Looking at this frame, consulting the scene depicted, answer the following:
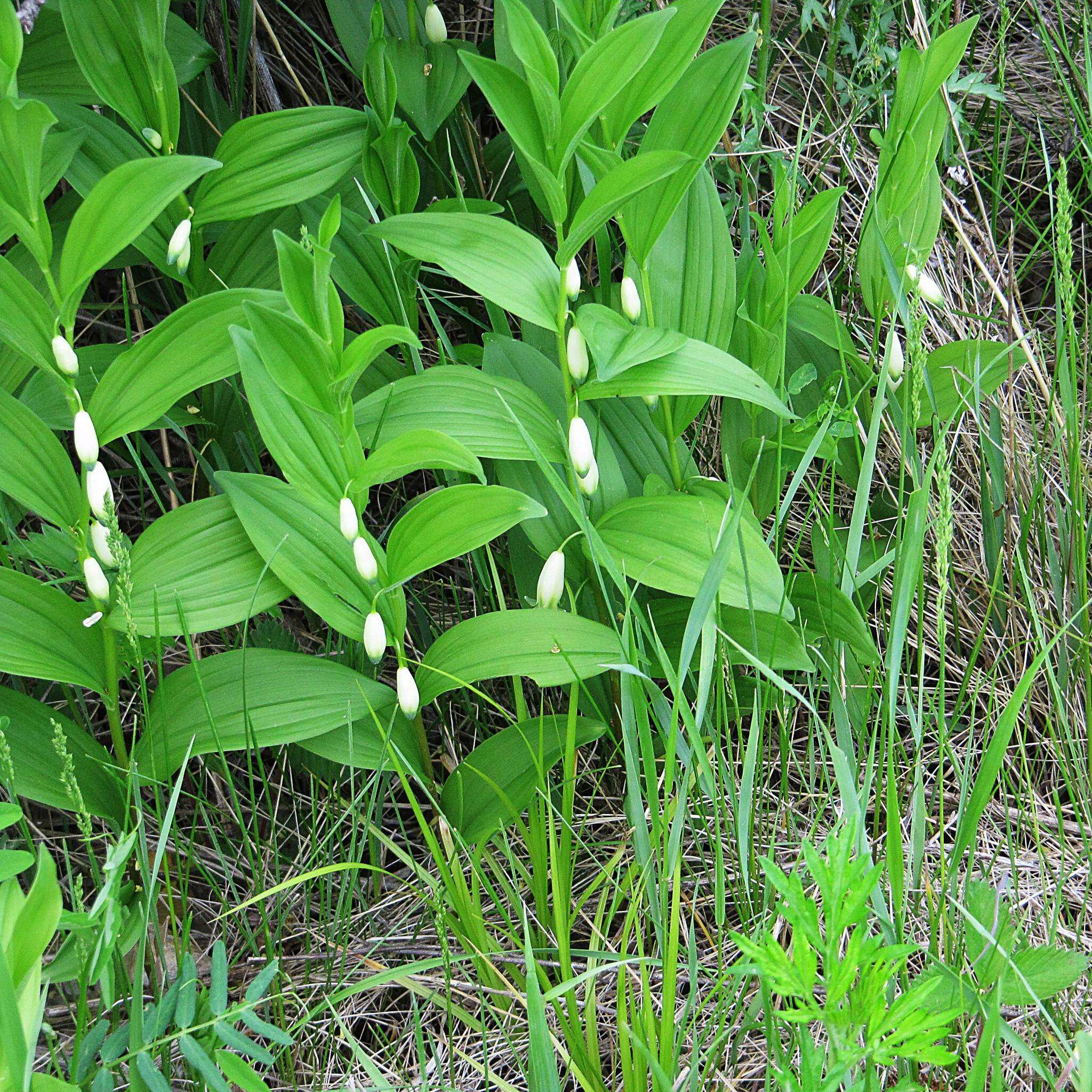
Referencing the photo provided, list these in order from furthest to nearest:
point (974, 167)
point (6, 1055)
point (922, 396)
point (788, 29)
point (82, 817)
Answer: point (974, 167)
point (788, 29)
point (922, 396)
point (82, 817)
point (6, 1055)

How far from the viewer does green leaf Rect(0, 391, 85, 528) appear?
1159mm

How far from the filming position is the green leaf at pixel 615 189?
1.08m

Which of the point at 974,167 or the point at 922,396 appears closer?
the point at 922,396

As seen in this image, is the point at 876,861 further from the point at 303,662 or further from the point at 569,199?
the point at 569,199

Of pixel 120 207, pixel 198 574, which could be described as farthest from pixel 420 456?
pixel 120 207

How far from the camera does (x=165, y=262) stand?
4.65 ft

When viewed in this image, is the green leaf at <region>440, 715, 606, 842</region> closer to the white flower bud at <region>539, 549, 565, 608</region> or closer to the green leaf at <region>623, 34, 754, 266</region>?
the white flower bud at <region>539, 549, 565, 608</region>

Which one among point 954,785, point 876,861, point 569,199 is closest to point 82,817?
point 876,861

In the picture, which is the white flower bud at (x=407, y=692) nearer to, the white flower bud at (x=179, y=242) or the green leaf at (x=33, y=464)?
the green leaf at (x=33, y=464)

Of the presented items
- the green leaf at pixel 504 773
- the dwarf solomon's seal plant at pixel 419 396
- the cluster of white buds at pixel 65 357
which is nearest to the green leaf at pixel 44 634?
the dwarf solomon's seal plant at pixel 419 396

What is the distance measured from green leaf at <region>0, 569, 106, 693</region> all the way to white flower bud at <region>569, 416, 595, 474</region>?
1.96 feet

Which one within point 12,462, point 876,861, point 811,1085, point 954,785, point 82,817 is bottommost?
point 954,785

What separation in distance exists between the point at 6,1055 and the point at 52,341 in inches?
28.6

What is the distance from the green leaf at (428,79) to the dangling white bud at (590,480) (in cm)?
61
